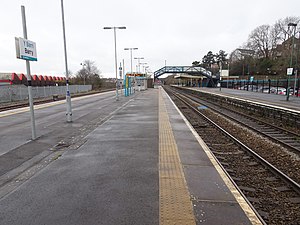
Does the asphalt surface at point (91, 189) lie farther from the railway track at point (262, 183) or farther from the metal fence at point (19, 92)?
the metal fence at point (19, 92)

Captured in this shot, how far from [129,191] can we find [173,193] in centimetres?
76

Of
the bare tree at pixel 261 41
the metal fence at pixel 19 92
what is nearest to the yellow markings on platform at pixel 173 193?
the metal fence at pixel 19 92

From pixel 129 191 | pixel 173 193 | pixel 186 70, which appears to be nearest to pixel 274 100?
pixel 173 193

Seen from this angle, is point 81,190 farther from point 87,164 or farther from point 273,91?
point 273,91

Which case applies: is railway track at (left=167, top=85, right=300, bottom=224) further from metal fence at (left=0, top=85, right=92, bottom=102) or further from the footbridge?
the footbridge

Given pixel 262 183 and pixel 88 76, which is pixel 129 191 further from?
pixel 88 76

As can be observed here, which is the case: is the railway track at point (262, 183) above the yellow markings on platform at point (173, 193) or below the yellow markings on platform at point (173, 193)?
below

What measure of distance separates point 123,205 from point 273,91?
39.2m

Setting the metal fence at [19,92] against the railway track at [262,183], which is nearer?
the railway track at [262,183]

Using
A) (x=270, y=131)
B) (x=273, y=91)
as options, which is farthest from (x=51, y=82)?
(x=270, y=131)

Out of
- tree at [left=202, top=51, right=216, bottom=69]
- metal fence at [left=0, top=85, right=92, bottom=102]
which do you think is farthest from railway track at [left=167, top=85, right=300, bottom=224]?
tree at [left=202, top=51, right=216, bottom=69]

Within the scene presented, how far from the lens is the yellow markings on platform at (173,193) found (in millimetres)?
3074

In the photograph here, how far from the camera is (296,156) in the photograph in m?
→ 6.54

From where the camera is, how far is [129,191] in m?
3.86
